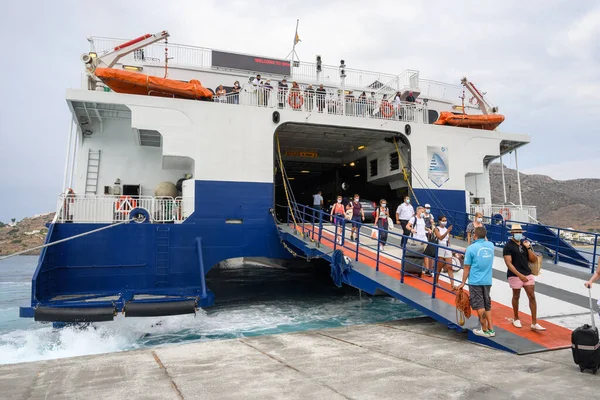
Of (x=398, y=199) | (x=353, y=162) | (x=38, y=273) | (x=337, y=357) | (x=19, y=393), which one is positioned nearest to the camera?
(x=19, y=393)

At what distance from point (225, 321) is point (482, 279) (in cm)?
698

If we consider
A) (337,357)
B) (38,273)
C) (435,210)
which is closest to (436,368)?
(337,357)

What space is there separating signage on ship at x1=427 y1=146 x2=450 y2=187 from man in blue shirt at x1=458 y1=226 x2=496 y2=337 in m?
7.67

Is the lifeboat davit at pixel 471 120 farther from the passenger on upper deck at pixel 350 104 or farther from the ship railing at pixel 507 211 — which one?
the passenger on upper deck at pixel 350 104

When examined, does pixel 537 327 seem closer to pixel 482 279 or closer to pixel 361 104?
pixel 482 279

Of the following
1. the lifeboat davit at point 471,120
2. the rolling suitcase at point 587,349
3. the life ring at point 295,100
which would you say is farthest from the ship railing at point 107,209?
the lifeboat davit at point 471,120

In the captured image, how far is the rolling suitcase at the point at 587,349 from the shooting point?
4320 mm

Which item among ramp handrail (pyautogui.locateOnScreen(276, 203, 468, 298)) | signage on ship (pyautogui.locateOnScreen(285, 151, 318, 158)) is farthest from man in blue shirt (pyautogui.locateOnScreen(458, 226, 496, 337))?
signage on ship (pyautogui.locateOnScreen(285, 151, 318, 158))

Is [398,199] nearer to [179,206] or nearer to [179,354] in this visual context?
[179,206]

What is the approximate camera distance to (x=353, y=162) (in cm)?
1919

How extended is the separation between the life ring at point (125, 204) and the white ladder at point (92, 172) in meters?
2.27

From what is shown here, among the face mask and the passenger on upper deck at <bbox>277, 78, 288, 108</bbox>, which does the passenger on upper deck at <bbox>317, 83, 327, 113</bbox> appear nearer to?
the passenger on upper deck at <bbox>277, 78, 288, 108</bbox>

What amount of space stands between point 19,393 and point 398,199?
15.3m

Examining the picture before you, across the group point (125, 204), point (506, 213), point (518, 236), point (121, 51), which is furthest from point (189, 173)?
point (506, 213)
